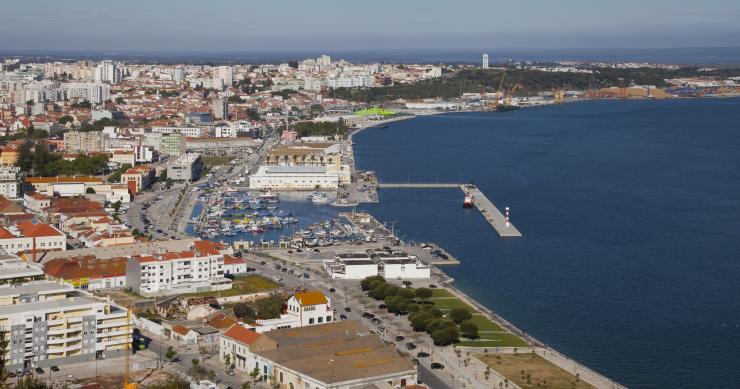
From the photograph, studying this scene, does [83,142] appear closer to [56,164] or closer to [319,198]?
[56,164]

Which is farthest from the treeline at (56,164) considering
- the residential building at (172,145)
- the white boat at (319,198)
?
the white boat at (319,198)

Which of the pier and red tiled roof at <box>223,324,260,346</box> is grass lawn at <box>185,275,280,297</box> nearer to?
red tiled roof at <box>223,324,260,346</box>

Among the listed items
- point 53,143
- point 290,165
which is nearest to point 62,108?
point 53,143

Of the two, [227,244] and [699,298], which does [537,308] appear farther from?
[227,244]

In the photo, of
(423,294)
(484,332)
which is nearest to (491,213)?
(423,294)

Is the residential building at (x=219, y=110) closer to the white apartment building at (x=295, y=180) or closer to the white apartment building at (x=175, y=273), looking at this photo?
→ the white apartment building at (x=295, y=180)

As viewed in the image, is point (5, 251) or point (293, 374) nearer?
point (293, 374)

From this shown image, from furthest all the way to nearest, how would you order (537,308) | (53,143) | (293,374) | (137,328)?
(53,143)
(537,308)
(137,328)
(293,374)
